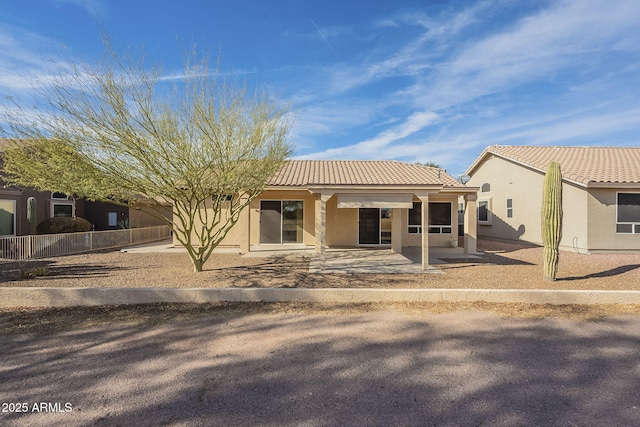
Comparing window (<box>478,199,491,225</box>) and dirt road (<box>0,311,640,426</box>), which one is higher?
window (<box>478,199,491,225</box>)

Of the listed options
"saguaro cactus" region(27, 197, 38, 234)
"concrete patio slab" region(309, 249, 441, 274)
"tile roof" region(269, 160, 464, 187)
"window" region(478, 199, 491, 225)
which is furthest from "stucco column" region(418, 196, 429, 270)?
"saguaro cactus" region(27, 197, 38, 234)

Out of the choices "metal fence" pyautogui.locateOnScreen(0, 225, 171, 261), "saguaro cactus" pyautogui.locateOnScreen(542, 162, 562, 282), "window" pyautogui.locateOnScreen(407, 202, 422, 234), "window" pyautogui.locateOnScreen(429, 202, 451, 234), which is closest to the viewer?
"saguaro cactus" pyautogui.locateOnScreen(542, 162, 562, 282)

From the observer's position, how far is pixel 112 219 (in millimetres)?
22516

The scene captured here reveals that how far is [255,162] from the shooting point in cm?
862

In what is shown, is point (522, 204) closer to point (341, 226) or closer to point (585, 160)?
point (585, 160)

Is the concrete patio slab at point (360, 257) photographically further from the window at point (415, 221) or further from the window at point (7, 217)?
the window at point (7, 217)

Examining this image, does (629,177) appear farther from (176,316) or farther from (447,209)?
(176,316)

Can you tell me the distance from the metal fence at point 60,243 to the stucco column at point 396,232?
41.1 feet

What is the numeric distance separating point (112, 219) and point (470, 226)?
71.9 feet

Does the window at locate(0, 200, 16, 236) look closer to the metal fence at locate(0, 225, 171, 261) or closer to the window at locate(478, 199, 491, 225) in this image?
the metal fence at locate(0, 225, 171, 261)

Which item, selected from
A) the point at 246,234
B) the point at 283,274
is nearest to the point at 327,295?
the point at 283,274

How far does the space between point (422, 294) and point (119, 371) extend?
529 centimetres

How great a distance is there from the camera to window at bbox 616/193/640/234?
46.0 feet

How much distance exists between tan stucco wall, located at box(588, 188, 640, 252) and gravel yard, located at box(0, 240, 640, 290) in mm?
1399
